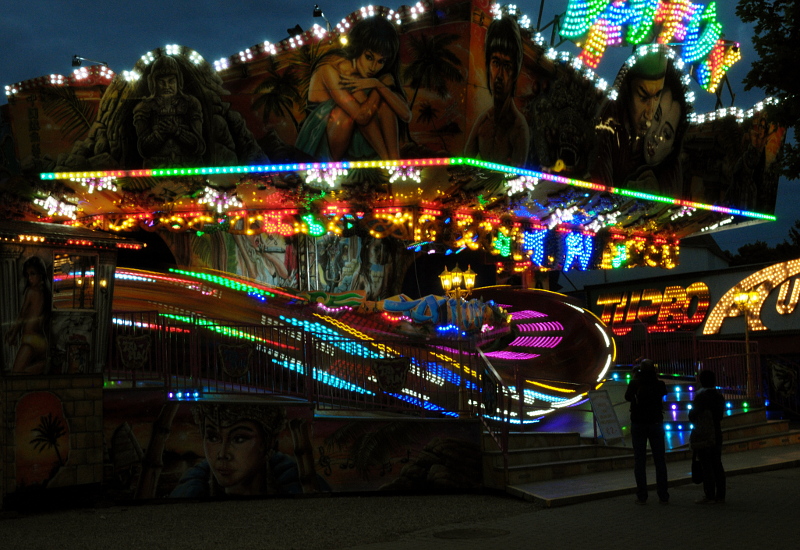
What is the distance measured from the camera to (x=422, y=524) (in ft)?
33.0

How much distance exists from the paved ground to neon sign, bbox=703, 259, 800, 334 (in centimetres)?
1445

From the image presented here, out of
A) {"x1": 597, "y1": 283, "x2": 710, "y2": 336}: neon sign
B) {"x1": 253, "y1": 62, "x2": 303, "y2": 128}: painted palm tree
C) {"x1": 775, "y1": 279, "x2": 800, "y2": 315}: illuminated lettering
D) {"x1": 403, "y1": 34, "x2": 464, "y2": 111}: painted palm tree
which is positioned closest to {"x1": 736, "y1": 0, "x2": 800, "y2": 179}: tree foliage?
{"x1": 403, "y1": 34, "x2": 464, "y2": 111}: painted palm tree

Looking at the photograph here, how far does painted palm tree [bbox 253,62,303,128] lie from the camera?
16125 mm

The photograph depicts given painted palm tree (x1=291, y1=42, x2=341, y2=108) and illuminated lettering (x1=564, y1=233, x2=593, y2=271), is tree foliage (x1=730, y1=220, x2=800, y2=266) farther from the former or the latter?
painted palm tree (x1=291, y1=42, x2=341, y2=108)

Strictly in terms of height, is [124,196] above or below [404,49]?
below

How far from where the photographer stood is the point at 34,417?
10734 millimetres

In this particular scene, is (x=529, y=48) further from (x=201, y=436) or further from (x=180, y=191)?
(x=201, y=436)

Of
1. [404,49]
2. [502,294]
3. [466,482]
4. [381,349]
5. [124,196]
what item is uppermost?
[404,49]

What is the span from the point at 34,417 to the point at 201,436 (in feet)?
6.81

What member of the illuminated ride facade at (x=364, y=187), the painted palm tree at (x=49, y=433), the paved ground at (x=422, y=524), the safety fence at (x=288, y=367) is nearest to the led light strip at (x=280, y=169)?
the illuminated ride facade at (x=364, y=187)

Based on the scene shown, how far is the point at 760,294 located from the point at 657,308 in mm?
4092

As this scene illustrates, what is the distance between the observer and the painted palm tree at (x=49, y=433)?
1072 centimetres

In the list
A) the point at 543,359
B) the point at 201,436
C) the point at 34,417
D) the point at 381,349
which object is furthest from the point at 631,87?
the point at 34,417

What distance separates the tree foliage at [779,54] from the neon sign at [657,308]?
17288 millimetres
